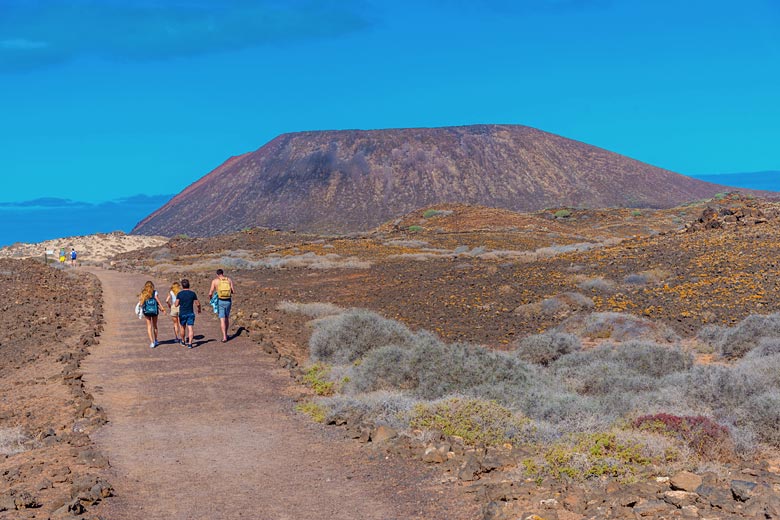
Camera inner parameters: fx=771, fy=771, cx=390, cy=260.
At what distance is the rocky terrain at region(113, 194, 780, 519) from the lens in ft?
20.8

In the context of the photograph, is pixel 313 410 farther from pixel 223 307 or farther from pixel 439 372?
pixel 223 307

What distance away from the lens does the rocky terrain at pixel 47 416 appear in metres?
6.71

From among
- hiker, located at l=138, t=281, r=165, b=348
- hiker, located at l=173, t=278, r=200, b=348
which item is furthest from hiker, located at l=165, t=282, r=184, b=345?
hiker, located at l=138, t=281, r=165, b=348

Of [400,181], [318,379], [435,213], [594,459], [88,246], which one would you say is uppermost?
[400,181]

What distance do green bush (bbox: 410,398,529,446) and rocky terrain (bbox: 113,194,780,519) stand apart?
0.35 ft

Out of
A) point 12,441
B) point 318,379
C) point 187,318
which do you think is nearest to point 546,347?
point 318,379

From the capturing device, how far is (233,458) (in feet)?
26.3

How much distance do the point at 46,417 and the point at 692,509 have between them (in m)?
7.89

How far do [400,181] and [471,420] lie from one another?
274ft

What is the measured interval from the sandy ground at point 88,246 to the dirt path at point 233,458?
1941 inches

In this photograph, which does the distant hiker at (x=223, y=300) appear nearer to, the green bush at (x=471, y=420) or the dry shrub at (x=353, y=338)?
the dry shrub at (x=353, y=338)

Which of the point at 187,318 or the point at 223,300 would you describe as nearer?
the point at 187,318

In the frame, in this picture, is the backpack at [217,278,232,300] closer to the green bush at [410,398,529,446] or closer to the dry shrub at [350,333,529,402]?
the dry shrub at [350,333,529,402]

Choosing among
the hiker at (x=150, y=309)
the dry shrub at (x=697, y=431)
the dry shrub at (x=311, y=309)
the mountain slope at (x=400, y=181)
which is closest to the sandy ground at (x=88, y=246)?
the mountain slope at (x=400, y=181)
